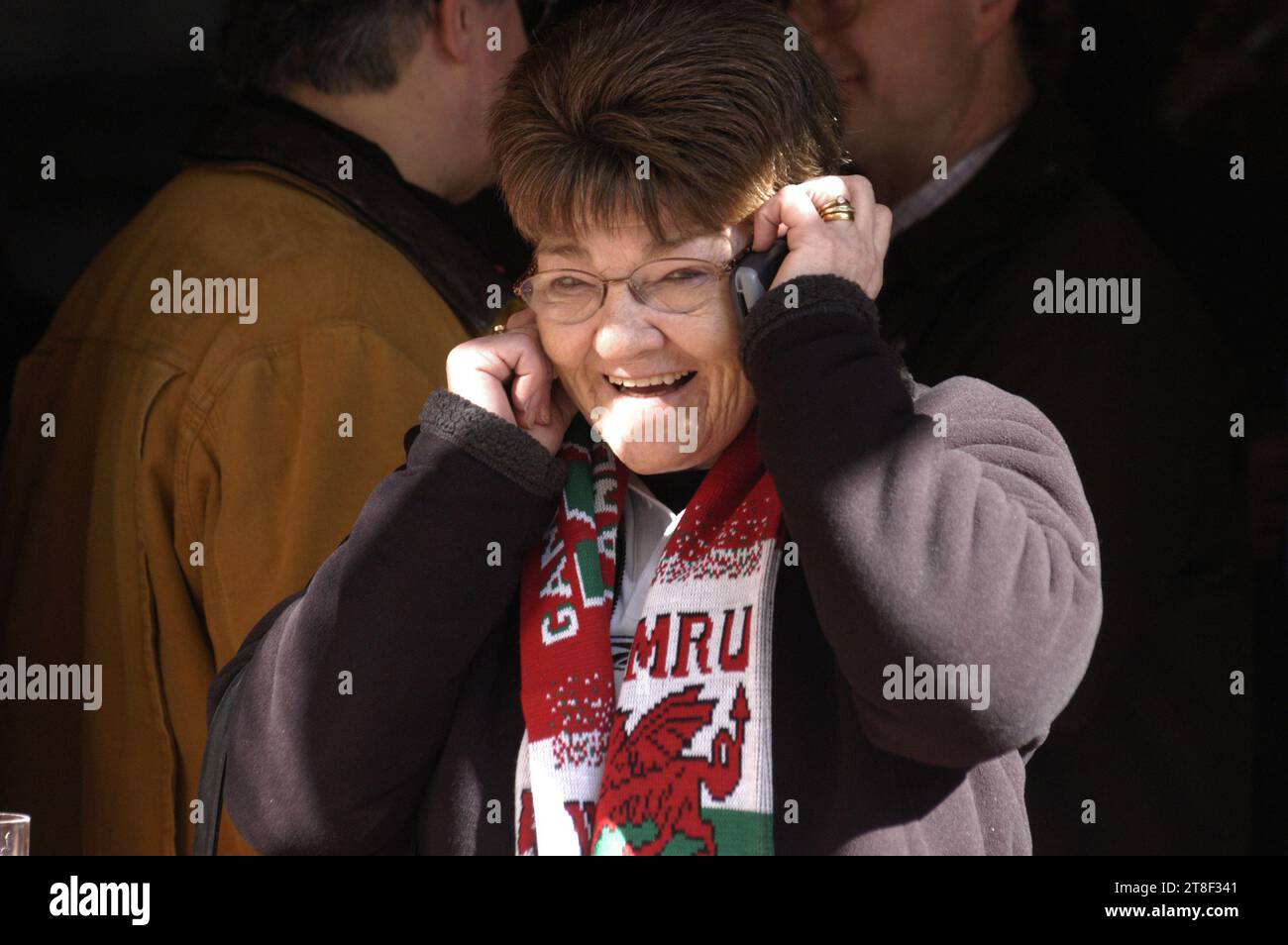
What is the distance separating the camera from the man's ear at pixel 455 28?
3447 mm

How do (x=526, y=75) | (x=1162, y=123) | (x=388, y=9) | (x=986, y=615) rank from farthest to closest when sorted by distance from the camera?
(x=1162, y=123)
(x=388, y=9)
(x=526, y=75)
(x=986, y=615)

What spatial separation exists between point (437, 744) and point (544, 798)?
19cm

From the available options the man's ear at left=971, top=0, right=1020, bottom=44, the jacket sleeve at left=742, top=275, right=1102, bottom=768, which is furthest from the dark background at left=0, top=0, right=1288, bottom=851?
the jacket sleeve at left=742, top=275, right=1102, bottom=768

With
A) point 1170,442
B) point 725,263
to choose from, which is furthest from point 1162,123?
point 725,263

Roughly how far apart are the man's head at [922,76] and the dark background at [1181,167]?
116 mm

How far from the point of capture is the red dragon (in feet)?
6.59

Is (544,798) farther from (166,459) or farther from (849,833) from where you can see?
(166,459)

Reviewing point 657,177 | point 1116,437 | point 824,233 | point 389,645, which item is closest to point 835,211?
point 824,233

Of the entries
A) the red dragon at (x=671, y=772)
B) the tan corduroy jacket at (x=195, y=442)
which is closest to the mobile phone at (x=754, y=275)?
the red dragon at (x=671, y=772)

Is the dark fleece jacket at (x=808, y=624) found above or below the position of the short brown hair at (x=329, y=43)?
below

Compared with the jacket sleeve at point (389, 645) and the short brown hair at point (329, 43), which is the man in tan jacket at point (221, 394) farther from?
the jacket sleeve at point (389, 645)

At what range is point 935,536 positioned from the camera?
1.90 meters

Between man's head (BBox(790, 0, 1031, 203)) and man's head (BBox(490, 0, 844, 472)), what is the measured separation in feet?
4.42

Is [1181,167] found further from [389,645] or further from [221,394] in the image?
[389,645]
